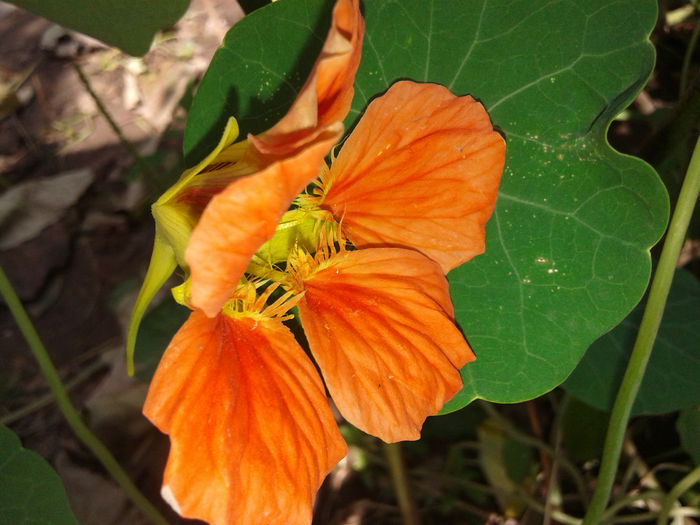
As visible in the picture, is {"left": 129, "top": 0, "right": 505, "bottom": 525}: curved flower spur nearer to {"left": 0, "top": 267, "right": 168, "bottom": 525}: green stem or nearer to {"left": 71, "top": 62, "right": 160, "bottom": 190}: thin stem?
{"left": 0, "top": 267, "right": 168, "bottom": 525}: green stem

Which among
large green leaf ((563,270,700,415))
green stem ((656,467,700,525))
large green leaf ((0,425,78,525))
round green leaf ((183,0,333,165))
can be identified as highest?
round green leaf ((183,0,333,165))

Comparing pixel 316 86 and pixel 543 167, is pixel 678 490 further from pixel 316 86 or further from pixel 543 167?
pixel 316 86

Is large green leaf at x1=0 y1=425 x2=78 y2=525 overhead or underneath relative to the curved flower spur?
underneath

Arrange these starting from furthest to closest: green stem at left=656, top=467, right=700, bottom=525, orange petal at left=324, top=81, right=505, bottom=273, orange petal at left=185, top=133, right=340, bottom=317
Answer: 1. green stem at left=656, top=467, right=700, bottom=525
2. orange petal at left=324, top=81, right=505, bottom=273
3. orange petal at left=185, top=133, right=340, bottom=317

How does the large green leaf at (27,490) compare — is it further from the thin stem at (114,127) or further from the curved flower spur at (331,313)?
the thin stem at (114,127)

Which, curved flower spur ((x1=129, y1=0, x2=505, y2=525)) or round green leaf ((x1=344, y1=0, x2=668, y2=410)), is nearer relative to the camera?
curved flower spur ((x1=129, y1=0, x2=505, y2=525))

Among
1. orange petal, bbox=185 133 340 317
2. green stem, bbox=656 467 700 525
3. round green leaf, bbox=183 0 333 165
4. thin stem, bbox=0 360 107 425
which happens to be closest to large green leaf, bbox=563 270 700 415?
green stem, bbox=656 467 700 525

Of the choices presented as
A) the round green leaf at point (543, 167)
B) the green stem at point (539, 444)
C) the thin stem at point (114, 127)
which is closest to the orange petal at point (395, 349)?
the round green leaf at point (543, 167)
